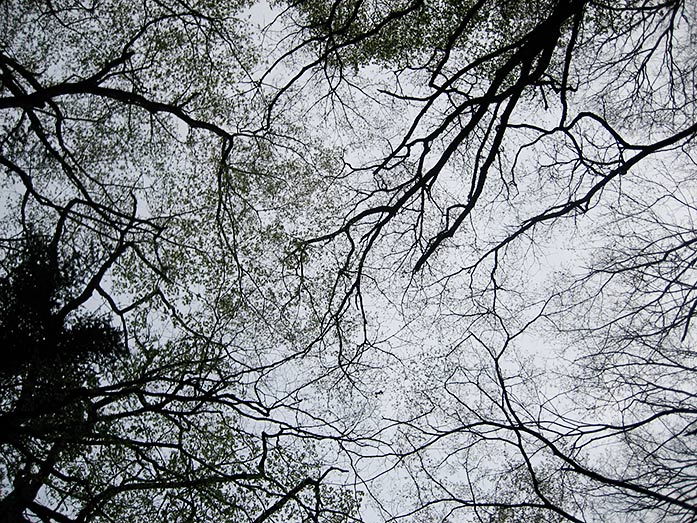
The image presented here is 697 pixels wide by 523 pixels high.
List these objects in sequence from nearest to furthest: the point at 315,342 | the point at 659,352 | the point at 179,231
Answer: the point at 659,352 < the point at 315,342 < the point at 179,231

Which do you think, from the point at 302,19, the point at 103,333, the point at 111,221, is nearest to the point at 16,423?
the point at 103,333

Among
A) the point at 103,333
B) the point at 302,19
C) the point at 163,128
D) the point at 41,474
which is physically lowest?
the point at 41,474

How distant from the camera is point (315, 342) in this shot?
7.38 metres

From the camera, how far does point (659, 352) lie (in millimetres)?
5875

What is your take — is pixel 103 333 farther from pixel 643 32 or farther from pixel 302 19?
pixel 643 32

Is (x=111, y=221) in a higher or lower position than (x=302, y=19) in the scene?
lower

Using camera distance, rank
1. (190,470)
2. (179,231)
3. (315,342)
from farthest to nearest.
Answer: (179,231), (315,342), (190,470)

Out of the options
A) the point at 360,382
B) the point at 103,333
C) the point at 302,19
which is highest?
the point at 302,19

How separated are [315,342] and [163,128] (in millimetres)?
4157

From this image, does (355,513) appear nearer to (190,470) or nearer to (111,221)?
(190,470)

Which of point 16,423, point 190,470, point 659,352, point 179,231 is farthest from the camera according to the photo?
point 179,231

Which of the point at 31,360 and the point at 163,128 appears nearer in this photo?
the point at 31,360

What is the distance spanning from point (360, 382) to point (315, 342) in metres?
0.95

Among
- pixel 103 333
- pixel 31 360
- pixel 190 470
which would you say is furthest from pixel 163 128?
pixel 190 470
